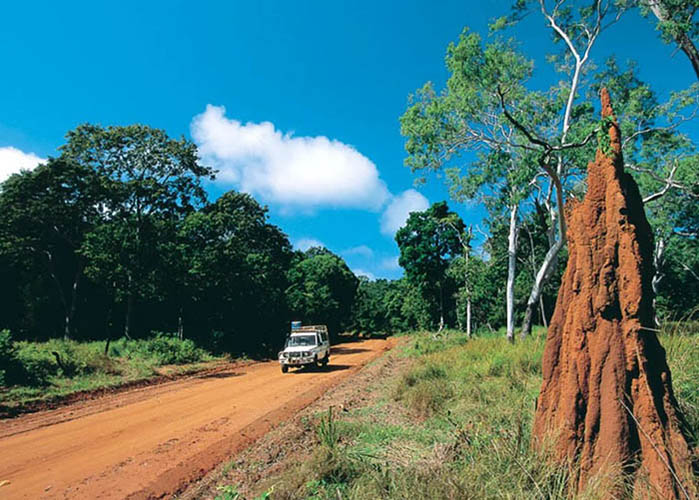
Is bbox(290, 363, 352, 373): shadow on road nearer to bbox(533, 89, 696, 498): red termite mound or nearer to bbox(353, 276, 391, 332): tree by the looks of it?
bbox(533, 89, 696, 498): red termite mound

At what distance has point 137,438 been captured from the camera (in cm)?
928

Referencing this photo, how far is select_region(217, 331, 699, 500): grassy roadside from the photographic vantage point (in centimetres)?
429

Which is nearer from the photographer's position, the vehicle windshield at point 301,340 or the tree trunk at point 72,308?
the vehicle windshield at point 301,340

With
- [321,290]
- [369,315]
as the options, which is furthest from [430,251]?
[369,315]

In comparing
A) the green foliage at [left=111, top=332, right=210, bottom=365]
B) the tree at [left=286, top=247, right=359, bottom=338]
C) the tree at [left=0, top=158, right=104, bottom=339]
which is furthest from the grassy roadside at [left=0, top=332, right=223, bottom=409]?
the tree at [left=286, top=247, right=359, bottom=338]

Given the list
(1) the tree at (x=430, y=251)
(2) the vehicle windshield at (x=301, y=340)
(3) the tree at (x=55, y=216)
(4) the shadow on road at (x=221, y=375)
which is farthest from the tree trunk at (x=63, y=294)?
(1) the tree at (x=430, y=251)

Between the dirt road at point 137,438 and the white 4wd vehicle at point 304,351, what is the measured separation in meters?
4.40

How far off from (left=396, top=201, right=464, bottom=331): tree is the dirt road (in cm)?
3127

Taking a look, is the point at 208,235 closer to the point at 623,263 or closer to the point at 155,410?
the point at 155,410

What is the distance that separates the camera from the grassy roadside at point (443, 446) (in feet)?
14.1

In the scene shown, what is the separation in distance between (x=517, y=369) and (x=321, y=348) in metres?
12.7

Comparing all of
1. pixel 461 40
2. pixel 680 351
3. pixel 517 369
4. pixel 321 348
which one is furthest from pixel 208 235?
pixel 680 351

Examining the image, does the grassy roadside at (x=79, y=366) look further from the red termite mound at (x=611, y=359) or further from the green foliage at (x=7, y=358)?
the red termite mound at (x=611, y=359)

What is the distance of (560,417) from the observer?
4.96m
